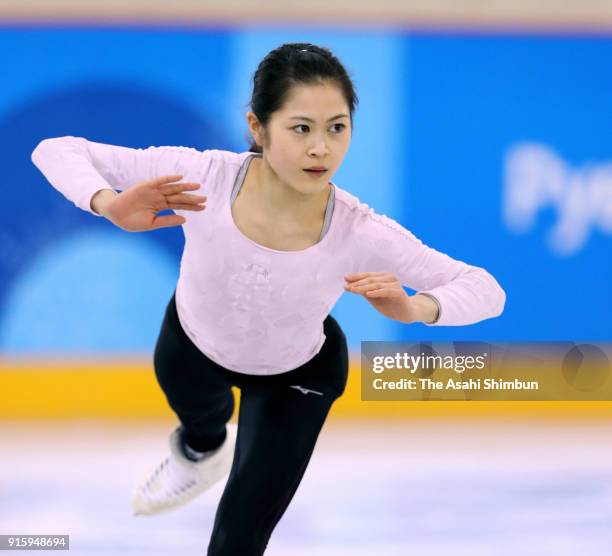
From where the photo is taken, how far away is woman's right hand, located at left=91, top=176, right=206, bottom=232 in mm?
2439

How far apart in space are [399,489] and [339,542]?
728mm

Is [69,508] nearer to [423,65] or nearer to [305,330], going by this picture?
[305,330]

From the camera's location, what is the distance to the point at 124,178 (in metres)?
2.80

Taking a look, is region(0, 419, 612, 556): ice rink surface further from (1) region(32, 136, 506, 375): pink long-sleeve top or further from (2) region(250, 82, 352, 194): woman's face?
(2) region(250, 82, 352, 194): woman's face

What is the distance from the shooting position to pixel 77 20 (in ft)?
17.5

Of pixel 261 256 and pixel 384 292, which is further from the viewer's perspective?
pixel 261 256

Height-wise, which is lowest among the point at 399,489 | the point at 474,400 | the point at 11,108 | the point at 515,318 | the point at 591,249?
the point at 399,489

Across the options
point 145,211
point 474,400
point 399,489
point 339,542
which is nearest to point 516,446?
point 474,400

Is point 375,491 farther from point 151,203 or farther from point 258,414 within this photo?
point 151,203

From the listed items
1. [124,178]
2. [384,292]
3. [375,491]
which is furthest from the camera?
[375,491]

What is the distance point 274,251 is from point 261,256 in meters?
0.04

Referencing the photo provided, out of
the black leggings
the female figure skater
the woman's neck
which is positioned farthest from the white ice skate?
the woman's neck

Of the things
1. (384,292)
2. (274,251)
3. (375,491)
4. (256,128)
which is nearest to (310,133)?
(256,128)

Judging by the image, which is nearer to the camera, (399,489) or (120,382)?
(399,489)
